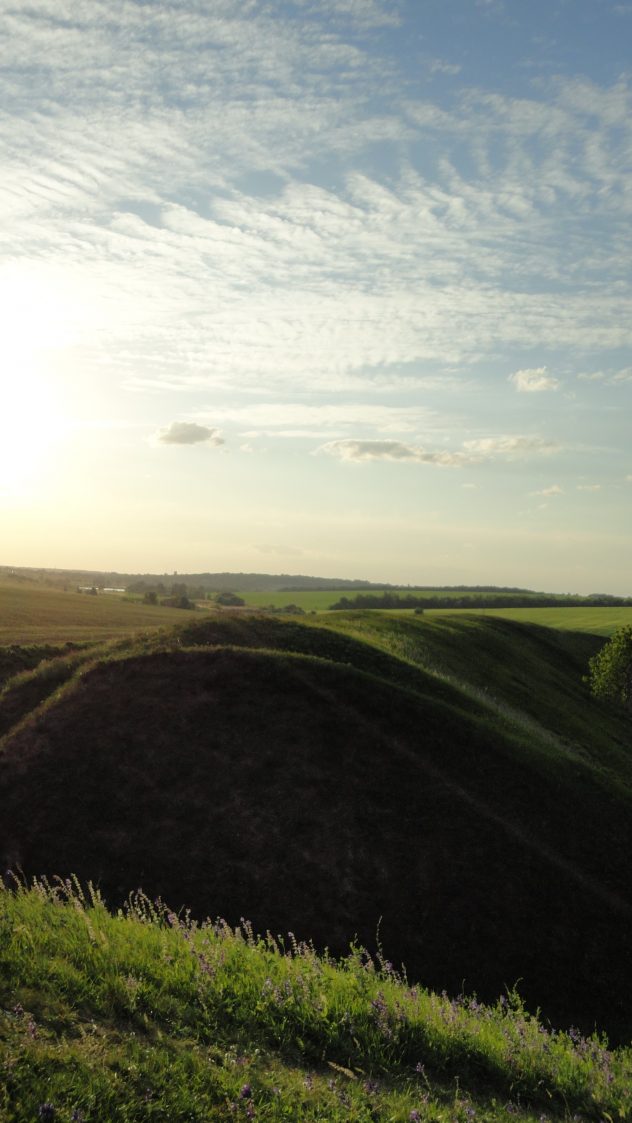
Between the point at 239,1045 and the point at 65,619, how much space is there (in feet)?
214

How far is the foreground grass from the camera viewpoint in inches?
287

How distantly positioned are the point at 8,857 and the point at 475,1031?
16036mm

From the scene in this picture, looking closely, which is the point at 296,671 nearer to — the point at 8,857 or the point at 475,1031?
the point at 8,857

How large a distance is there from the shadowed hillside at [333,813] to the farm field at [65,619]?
15181mm

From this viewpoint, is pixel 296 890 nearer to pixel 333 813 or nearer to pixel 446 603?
pixel 333 813

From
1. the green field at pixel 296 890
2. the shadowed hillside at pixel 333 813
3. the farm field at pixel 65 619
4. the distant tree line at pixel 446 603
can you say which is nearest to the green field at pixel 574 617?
the distant tree line at pixel 446 603

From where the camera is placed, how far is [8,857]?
840 inches

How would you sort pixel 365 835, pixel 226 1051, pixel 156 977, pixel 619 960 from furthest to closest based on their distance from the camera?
1. pixel 365 835
2. pixel 619 960
3. pixel 156 977
4. pixel 226 1051

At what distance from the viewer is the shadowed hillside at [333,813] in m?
20.0

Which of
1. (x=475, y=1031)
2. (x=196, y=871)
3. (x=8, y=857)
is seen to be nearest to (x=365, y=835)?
(x=196, y=871)

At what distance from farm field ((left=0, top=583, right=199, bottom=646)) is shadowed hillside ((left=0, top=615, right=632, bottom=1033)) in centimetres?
1518

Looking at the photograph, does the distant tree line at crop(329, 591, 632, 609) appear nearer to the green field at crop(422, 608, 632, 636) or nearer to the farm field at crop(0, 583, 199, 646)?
the green field at crop(422, 608, 632, 636)

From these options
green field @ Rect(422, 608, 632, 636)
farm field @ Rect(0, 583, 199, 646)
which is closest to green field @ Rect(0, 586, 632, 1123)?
farm field @ Rect(0, 583, 199, 646)

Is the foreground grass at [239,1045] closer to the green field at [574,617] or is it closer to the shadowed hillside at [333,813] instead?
the shadowed hillside at [333,813]
